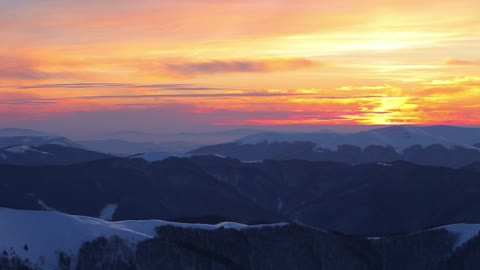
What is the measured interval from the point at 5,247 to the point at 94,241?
16.8 meters

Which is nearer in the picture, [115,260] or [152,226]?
A: [115,260]

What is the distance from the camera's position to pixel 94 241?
170 meters

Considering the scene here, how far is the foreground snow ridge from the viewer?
16412 centimetres

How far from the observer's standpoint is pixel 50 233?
171 m

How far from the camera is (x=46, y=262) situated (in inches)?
6432

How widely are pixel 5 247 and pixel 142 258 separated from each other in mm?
26500

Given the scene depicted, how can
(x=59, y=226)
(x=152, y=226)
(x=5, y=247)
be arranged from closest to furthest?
(x=5, y=247)
(x=59, y=226)
(x=152, y=226)

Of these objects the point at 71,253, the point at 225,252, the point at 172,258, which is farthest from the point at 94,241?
the point at 225,252

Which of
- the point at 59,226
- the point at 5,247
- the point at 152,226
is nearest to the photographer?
the point at 5,247

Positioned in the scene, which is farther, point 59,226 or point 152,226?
point 152,226

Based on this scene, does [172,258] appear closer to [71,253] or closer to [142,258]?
[142,258]

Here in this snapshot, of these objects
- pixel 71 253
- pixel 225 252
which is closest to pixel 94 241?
pixel 71 253

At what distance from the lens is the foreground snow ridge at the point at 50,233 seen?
6462 inches

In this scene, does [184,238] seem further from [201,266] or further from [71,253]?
[71,253]
